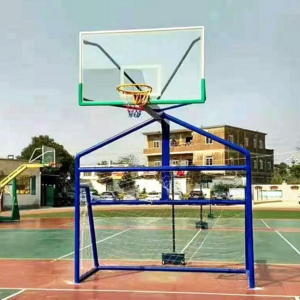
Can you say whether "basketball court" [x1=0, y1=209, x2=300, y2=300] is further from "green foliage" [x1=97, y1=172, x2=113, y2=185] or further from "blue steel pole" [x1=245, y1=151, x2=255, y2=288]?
"green foliage" [x1=97, y1=172, x2=113, y2=185]

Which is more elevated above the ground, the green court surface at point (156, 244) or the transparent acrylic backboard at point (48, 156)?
the transparent acrylic backboard at point (48, 156)

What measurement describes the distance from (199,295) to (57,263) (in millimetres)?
4837

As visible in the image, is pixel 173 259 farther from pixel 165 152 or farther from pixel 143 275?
pixel 165 152

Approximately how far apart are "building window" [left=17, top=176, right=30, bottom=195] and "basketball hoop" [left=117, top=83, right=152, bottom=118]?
122 feet

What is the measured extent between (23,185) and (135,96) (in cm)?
3792

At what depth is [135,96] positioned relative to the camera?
9727mm

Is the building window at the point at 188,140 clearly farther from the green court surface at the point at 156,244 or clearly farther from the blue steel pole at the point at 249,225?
the blue steel pole at the point at 249,225

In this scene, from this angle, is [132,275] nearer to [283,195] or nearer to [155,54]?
[155,54]

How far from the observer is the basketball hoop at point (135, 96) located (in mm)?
9648

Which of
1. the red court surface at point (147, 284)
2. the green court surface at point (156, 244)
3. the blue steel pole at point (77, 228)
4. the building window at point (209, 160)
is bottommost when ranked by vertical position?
the green court surface at point (156, 244)

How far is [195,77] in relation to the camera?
970 cm

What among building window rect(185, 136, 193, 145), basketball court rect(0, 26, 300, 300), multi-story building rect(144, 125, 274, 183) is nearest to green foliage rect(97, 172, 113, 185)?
basketball court rect(0, 26, 300, 300)

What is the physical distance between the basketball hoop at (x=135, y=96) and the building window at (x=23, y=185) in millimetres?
37187

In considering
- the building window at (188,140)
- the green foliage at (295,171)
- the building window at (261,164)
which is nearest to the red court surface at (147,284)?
the building window at (188,140)
